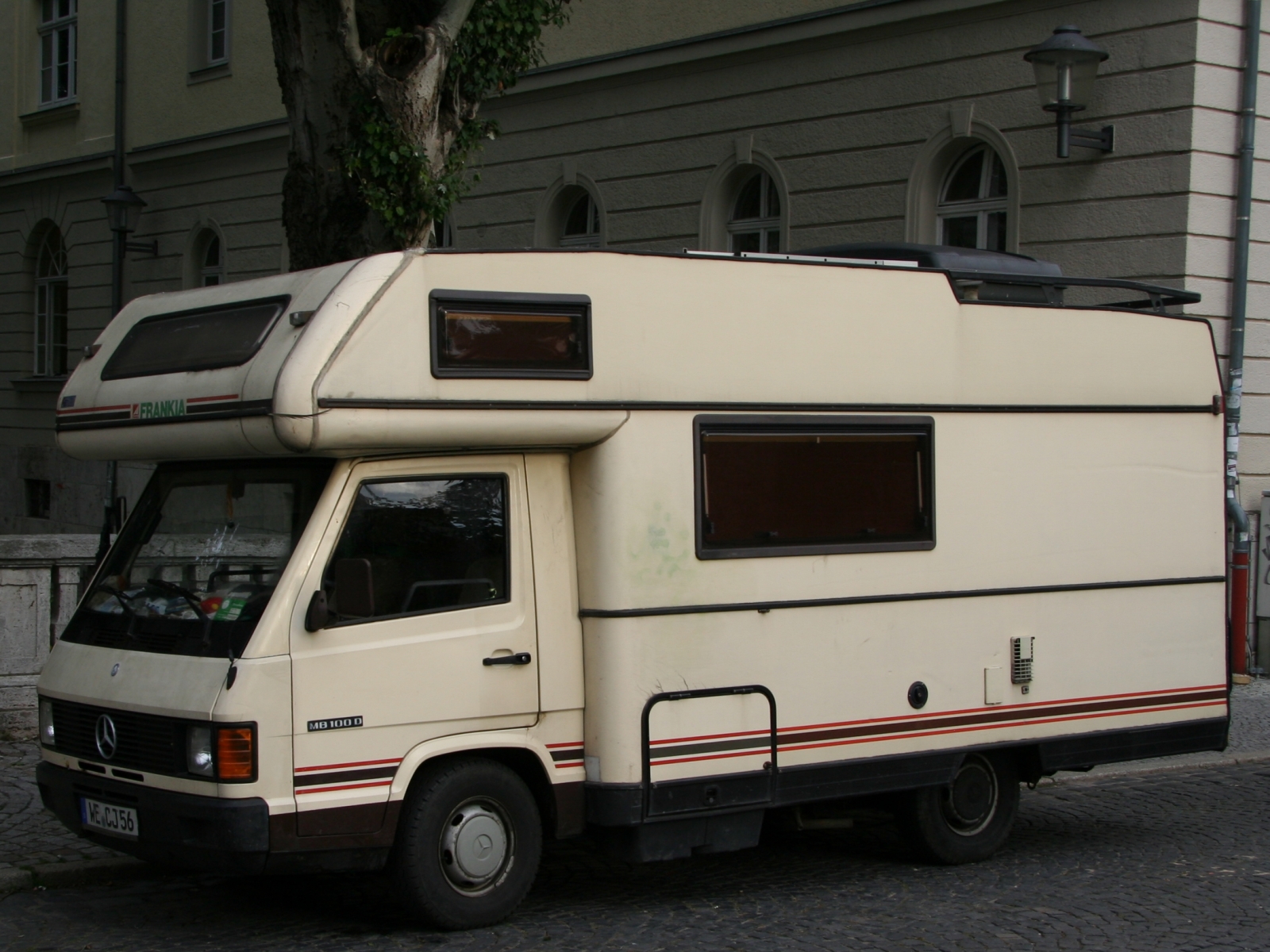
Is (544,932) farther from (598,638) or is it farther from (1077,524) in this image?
(1077,524)

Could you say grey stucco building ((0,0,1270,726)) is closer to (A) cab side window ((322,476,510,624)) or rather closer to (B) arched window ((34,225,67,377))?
(B) arched window ((34,225,67,377))

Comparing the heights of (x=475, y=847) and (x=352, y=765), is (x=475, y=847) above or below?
below

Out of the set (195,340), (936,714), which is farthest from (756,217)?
(195,340)

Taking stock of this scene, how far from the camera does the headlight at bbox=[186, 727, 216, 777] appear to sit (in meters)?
5.76

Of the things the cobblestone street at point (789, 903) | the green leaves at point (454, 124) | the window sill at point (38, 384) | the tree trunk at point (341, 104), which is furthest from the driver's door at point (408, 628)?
the window sill at point (38, 384)

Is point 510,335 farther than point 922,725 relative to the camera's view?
No

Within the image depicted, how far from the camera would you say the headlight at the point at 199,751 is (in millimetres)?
5762

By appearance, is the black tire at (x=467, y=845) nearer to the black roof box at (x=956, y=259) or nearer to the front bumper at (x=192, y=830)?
the front bumper at (x=192, y=830)

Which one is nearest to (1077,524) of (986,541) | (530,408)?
(986,541)

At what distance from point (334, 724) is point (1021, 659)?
125 inches

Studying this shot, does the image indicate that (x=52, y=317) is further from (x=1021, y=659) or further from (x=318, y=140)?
(x=1021, y=659)

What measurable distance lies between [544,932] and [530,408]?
2.00 metres

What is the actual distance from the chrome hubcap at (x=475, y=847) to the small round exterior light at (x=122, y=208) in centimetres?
1812

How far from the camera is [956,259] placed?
8242 mm
